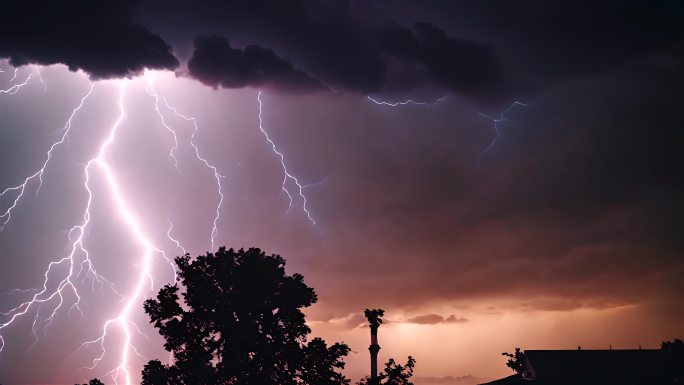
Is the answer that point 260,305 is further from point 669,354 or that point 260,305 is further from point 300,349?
point 669,354

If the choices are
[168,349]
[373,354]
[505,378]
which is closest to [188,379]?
[168,349]

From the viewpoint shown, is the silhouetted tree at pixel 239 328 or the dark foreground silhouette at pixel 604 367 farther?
the dark foreground silhouette at pixel 604 367

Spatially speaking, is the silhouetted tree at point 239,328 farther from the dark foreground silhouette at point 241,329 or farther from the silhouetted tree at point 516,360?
the silhouetted tree at point 516,360

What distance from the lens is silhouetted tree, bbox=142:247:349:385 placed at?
1104 inches

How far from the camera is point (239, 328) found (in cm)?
2833

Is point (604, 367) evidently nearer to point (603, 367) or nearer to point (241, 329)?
point (603, 367)

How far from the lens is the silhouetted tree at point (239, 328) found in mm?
28047

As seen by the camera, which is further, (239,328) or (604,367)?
(604,367)

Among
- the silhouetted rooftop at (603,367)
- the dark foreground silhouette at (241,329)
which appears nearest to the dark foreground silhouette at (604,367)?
the silhouetted rooftop at (603,367)

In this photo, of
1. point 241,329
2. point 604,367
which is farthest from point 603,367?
point 241,329

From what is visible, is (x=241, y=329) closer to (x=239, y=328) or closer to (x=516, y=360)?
(x=239, y=328)

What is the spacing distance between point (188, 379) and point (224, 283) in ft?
15.5

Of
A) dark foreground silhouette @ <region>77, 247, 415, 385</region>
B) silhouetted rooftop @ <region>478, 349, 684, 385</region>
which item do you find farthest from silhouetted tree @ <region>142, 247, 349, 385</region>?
silhouetted rooftop @ <region>478, 349, 684, 385</region>

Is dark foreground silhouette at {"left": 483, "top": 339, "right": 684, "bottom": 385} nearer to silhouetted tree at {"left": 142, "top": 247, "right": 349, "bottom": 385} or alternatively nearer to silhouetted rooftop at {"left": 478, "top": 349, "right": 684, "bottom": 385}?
silhouetted rooftop at {"left": 478, "top": 349, "right": 684, "bottom": 385}
